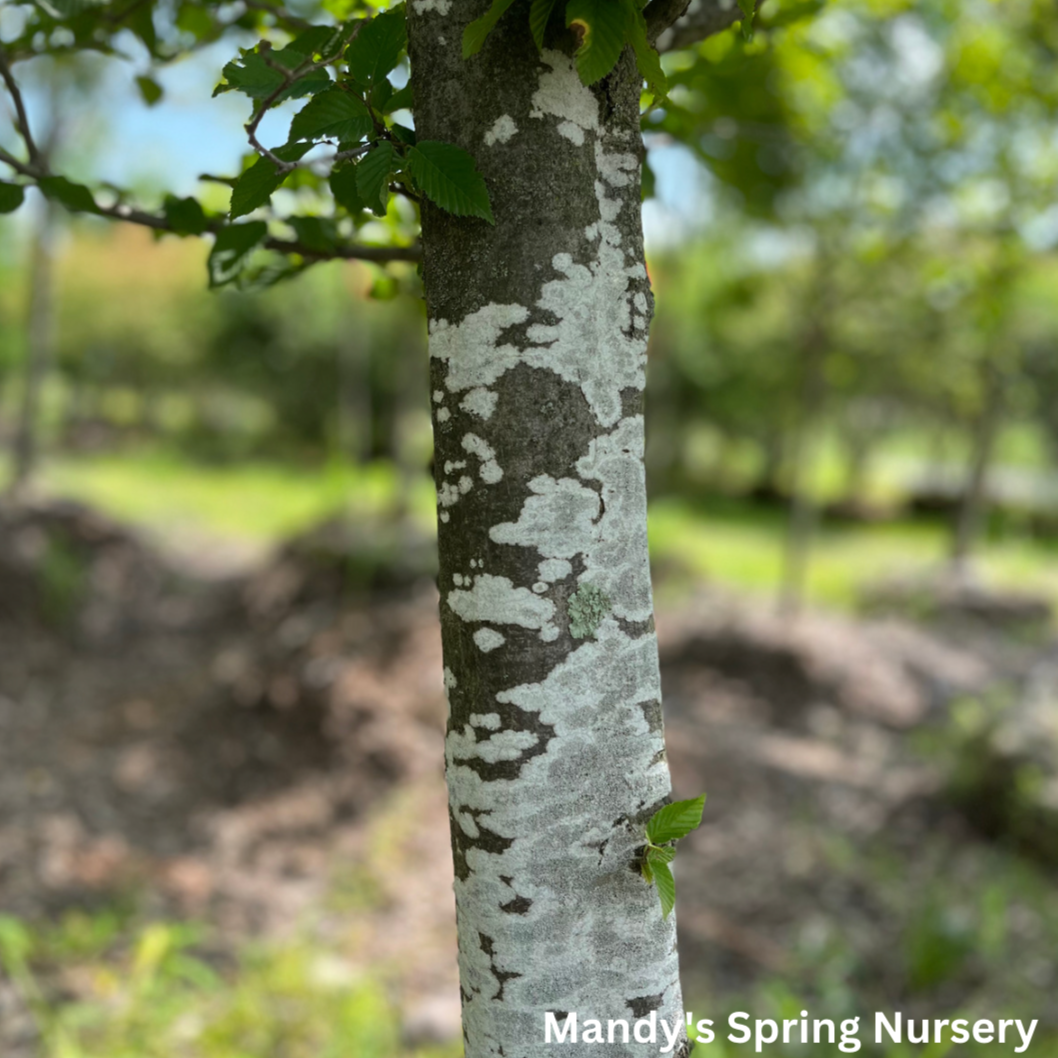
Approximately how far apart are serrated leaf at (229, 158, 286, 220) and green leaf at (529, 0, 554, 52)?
28 centimetres

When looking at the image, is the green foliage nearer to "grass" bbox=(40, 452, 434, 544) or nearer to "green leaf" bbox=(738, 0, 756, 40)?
"green leaf" bbox=(738, 0, 756, 40)

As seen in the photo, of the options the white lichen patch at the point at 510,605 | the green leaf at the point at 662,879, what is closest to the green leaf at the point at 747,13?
the white lichen patch at the point at 510,605

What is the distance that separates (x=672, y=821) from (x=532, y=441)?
1.41 ft

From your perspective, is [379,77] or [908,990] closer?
[379,77]

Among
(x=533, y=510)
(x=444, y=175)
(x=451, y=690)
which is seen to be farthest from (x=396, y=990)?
(x=444, y=175)

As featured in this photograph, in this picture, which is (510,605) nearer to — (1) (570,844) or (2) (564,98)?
(1) (570,844)

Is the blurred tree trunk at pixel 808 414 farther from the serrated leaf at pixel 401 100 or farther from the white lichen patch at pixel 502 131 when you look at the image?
the white lichen patch at pixel 502 131

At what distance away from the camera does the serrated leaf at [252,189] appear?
90 cm

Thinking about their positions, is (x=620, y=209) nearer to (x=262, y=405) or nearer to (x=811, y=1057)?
(x=811, y=1057)

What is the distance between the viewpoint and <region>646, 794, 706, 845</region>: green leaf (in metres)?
0.94

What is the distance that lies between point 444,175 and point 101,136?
37.3 feet

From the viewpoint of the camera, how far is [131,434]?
24016 millimetres

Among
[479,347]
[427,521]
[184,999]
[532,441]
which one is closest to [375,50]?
[479,347]

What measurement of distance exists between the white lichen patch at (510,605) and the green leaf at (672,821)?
227mm
